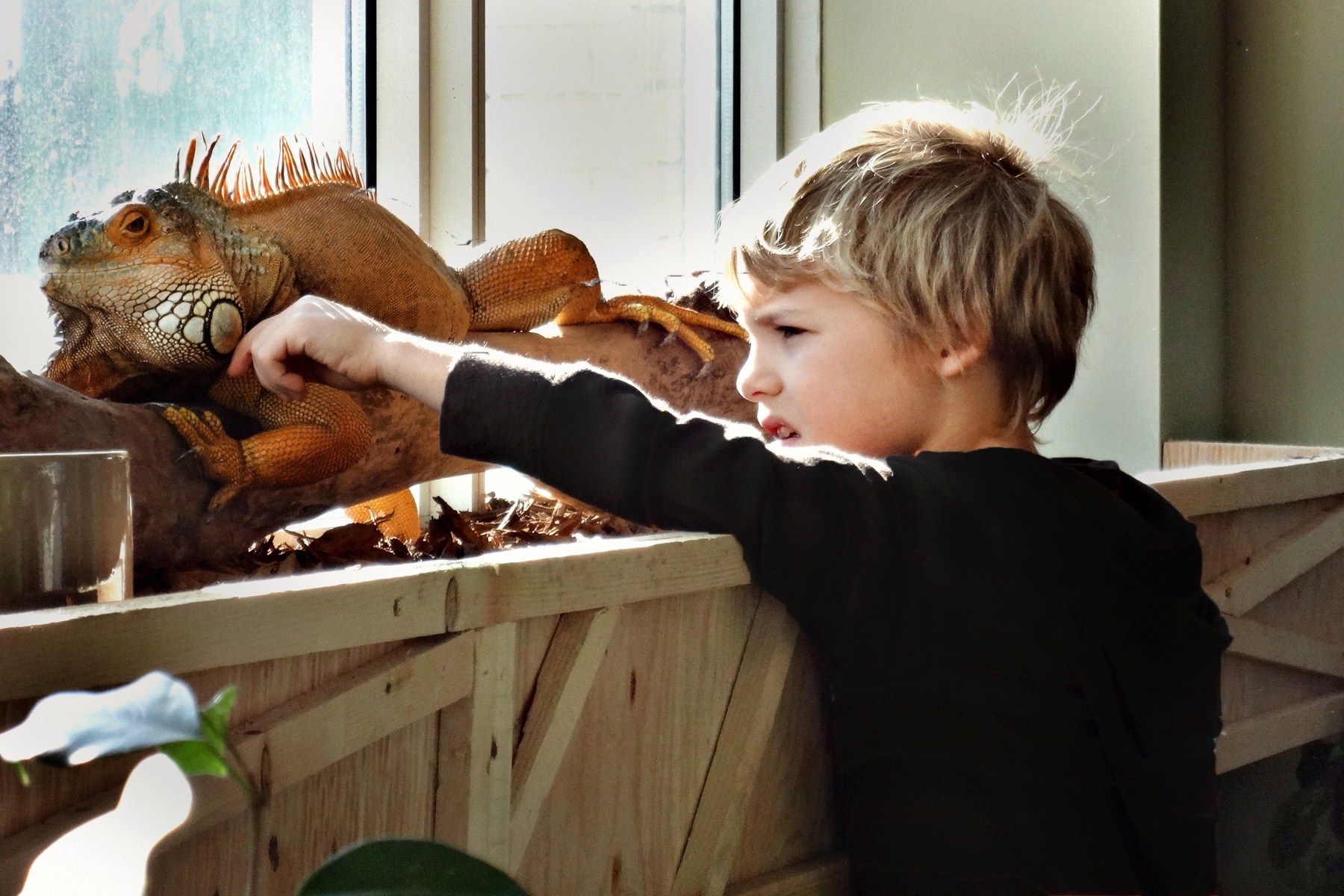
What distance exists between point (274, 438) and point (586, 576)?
1.88 feet

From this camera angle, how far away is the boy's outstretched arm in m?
0.80

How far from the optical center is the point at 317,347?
86 centimetres

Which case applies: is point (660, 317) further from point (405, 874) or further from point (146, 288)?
point (405, 874)

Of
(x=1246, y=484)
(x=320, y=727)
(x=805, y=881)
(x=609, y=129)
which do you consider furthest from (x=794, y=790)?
(x=609, y=129)

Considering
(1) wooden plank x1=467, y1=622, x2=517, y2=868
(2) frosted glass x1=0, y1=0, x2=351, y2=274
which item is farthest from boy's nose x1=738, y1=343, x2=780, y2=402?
(2) frosted glass x1=0, y1=0, x2=351, y2=274

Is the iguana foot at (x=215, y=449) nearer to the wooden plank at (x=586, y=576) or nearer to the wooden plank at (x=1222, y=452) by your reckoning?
the wooden plank at (x=586, y=576)

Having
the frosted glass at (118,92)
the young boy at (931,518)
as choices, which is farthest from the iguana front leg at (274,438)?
the frosted glass at (118,92)

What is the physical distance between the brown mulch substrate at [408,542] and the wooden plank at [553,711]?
0.52 m

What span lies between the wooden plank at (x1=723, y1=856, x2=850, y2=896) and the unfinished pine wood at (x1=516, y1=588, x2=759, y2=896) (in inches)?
3.6

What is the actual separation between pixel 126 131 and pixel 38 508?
1.21m

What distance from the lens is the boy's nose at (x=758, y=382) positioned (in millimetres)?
979

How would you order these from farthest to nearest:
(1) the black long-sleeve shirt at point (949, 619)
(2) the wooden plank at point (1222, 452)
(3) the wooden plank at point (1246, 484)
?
(2) the wooden plank at point (1222, 452) < (3) the wooden plank at point (1246, 484) < (1) the black long-sleeve shirt at point (949, 619)

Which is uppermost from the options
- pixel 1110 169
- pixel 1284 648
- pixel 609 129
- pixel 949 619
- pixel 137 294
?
pixel 609 129

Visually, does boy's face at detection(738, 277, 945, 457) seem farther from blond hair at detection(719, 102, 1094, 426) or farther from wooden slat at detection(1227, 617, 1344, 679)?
wooden slat at detection(1227, 617, 1344, 679)
